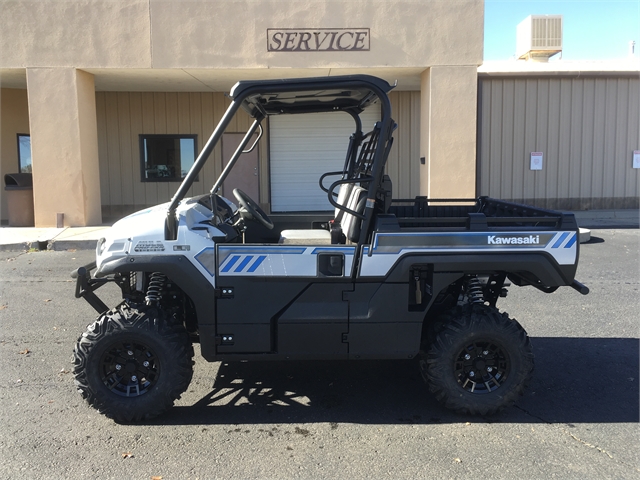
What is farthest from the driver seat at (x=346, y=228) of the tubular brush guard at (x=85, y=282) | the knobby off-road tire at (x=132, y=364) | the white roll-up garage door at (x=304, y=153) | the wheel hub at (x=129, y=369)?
the white roll-up garage door at (x=304, y=153)

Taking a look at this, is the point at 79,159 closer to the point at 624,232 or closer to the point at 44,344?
the point at 44,344

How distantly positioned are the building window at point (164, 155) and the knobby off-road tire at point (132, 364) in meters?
12.1

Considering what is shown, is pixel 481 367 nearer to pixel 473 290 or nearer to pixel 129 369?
pixel 473 290

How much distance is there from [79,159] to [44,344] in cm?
758

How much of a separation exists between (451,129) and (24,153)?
11028 mm

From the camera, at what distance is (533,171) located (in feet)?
46.5

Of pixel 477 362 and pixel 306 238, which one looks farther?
pixel 306 238

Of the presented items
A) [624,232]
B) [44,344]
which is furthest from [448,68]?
[44,344]

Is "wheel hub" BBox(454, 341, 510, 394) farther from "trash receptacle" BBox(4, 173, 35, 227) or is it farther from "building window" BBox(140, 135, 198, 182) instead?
"building window" BBox(140, 135, 198, 182)

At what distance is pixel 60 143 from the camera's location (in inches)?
467

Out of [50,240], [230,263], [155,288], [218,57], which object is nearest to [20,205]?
[50,240]

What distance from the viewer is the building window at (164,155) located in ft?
50.2

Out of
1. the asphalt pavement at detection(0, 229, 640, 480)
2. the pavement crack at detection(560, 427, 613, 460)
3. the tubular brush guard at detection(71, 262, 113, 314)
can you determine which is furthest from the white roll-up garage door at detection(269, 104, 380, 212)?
the pavement crack at detection(560, 427, 613, 460)

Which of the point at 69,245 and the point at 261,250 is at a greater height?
the point at 261,250
